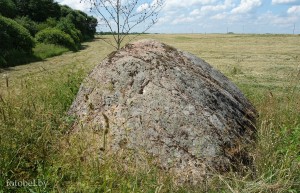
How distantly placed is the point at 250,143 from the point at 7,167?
9.30 ft

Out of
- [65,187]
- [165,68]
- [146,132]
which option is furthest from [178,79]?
[65,187]

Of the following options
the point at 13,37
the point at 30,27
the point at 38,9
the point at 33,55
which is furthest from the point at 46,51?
the point at 38,9

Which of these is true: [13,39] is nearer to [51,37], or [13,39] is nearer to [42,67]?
[51,37]

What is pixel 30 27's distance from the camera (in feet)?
92.2

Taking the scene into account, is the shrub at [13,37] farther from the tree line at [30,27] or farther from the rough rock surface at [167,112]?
the rough rock surface at [167,112]

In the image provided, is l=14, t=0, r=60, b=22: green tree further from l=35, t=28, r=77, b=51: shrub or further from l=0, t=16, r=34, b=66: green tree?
l=0, t=16, r=34, b=66: green tree

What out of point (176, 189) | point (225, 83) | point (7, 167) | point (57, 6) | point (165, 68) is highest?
point (57, 6)

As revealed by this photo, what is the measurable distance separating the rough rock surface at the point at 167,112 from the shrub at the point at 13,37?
15.5 metres

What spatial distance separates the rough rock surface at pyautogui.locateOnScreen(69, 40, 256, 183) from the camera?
3.81 metres

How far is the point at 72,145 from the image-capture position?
11.6 ft

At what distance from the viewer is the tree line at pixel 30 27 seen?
63.1 feet

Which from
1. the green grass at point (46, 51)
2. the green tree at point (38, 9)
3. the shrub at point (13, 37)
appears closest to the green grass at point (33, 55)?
the green grass at point (46, 51)

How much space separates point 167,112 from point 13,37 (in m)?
18.2

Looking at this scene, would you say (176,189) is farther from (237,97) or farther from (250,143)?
(237,97)
